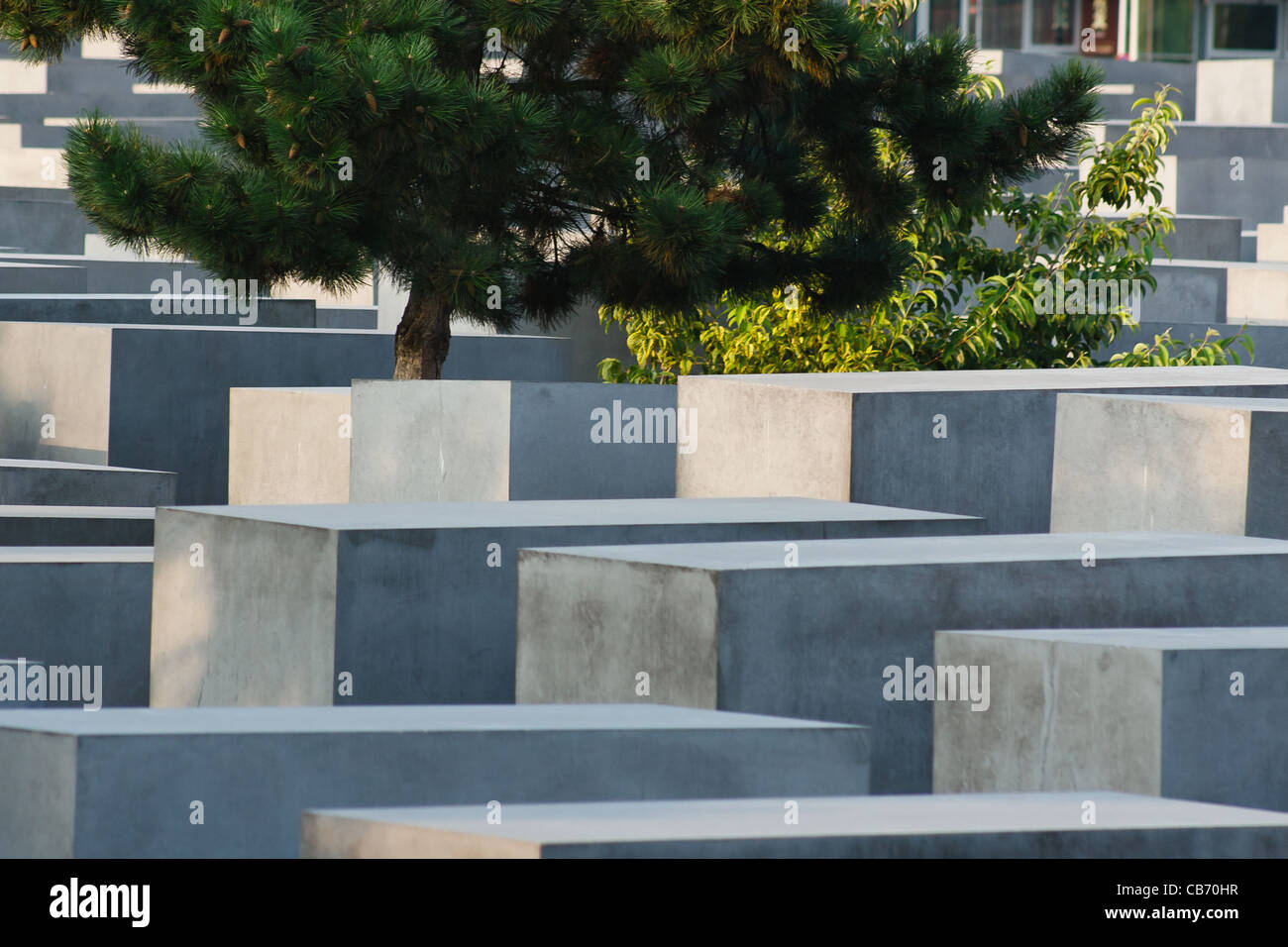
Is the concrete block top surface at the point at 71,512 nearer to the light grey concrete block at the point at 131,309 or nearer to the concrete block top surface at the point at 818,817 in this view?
the light grey concrete block at the point at 131,309

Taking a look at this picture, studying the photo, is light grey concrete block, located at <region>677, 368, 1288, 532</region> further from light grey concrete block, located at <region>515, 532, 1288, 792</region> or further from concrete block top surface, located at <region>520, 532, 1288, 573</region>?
light grey concrete block, located at <region>515, 532, 1288, 792</region>

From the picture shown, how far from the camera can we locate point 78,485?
31.4 ft

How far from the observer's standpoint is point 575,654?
5.79 m

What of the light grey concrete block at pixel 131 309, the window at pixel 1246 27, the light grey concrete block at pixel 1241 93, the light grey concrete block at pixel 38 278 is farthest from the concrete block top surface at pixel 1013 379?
the window at pixel 1246 27

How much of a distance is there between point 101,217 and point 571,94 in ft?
6.88

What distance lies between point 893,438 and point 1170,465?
0.98m

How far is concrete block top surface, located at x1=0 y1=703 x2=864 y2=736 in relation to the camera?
174 inches

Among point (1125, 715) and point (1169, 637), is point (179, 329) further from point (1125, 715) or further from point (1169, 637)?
point (1125, 715)

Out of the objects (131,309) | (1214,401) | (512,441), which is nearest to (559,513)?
(512,441)

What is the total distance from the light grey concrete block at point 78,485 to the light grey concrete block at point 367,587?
9.13ft

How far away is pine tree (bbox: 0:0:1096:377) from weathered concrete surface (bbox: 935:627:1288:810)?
421cm
